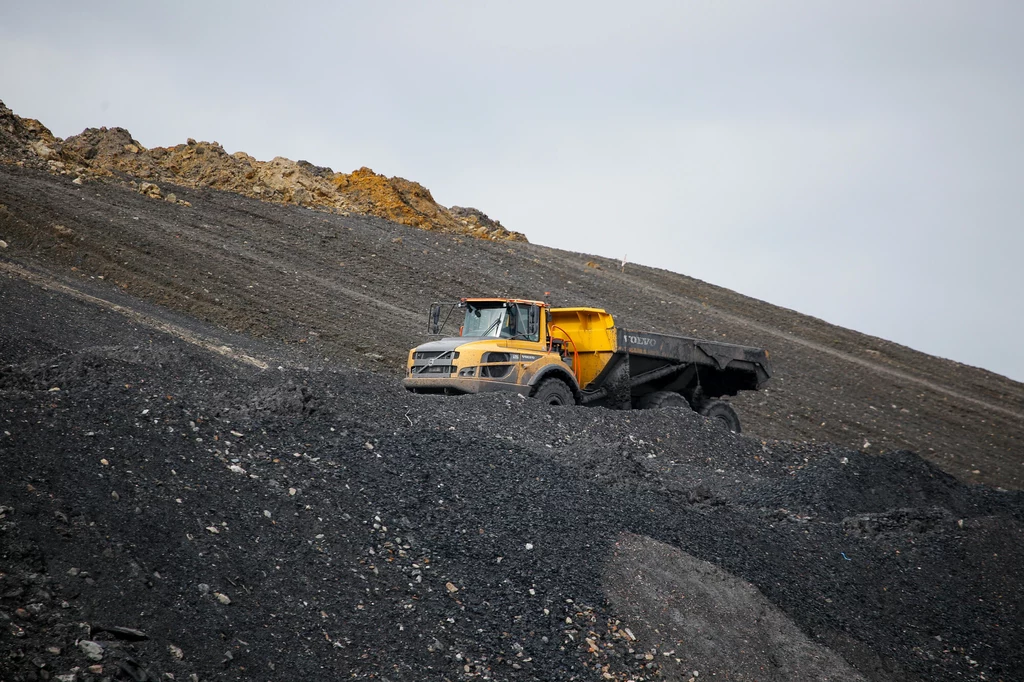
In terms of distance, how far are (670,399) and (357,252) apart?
1218 centimetres

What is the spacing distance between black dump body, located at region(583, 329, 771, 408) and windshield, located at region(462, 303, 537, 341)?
174 centimetres

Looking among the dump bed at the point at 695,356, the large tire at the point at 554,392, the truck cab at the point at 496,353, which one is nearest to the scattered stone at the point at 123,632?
the truck cab at the point at 496,353

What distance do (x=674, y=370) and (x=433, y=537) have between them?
7.77m

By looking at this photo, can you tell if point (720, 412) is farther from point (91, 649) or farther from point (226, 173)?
point (226, 173)

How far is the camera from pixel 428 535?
641 cm

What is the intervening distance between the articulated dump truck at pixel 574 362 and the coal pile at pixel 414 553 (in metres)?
1.58

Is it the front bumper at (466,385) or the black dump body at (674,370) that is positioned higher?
the black dump body at (674,370)

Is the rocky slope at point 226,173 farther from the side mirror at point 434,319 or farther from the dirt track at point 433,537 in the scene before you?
the side mirror at point 434,319

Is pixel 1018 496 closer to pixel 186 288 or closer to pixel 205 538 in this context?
pixel 205 538

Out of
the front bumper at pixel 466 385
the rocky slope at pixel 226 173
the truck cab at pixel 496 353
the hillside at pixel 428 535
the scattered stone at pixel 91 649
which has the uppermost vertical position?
the rocky slope at pixel 226 173

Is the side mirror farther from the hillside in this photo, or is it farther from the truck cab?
the hillside

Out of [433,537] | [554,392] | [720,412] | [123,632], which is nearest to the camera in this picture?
[123,632]

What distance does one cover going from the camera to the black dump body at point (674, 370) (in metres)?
12.5

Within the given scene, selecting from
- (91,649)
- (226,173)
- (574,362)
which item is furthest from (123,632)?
(226,173)
